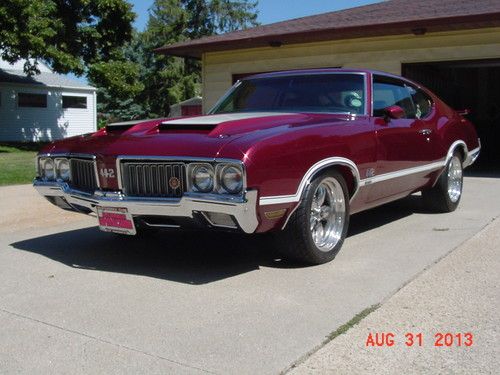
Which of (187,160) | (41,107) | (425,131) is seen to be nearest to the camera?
(187,160)

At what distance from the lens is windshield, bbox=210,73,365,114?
18.5 feet

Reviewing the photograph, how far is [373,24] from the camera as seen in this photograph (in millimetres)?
11914

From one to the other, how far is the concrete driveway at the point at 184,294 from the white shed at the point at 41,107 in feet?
74.3

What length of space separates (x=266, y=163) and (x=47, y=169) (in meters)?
2.18

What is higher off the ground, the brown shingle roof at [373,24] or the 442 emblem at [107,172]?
the brown shingle roof at [373,24]

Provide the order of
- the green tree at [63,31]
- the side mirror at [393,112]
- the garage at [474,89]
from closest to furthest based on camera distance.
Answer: the side mirror at [393,112] → the garage at [474,89] → the green tree at [63,31]

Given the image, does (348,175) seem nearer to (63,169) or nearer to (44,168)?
(63,169)

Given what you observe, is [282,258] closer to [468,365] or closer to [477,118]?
[468,365]

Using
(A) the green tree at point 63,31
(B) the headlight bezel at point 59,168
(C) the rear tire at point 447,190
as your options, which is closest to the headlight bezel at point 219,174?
(B) the headlight bezel at point 59,168

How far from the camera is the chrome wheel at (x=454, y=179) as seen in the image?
7320 mm

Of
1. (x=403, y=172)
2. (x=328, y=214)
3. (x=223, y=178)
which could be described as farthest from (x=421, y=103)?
(x=223, y=178)

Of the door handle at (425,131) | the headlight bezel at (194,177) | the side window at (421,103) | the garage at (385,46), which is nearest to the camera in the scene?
the headlight bezel at (194,177)

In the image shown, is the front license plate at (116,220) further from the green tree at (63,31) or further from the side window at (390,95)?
the green tree at (63,31)

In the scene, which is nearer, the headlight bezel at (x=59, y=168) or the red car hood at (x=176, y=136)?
the red car hood at (x=176, y=136)
